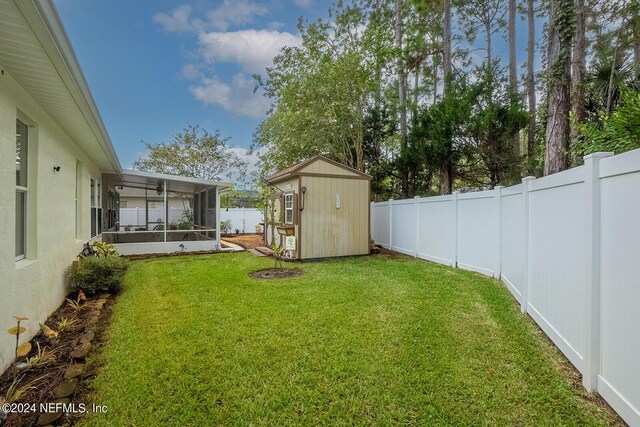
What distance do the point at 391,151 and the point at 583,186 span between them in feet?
37.4

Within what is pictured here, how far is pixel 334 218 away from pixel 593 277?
22.1 feet

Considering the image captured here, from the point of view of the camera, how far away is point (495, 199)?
225 inches

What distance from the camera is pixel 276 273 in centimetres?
676

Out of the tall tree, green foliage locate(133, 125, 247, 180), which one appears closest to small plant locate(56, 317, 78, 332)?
the tall tree

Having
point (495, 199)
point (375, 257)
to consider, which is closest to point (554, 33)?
point (495, 199)

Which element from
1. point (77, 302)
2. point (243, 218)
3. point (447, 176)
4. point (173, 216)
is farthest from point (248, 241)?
point (77, 302)

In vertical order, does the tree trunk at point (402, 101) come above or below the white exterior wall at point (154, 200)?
above

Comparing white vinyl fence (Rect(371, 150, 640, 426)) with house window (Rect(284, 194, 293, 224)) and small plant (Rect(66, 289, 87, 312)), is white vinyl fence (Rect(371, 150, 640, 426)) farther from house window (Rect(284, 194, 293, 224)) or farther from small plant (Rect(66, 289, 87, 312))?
small plant (Rect(66, 289, 87, 312))

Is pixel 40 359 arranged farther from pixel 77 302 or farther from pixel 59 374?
pixel 77 302

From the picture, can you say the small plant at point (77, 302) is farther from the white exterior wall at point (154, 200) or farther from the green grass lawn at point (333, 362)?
the white exterior wall at point (154, 200)

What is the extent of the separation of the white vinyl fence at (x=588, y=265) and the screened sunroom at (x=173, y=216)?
8.89 m

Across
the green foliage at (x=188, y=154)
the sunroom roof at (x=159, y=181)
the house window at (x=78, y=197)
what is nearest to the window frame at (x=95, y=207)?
the sunroom roof at (x=159, y=181)

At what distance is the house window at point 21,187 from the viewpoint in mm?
3318

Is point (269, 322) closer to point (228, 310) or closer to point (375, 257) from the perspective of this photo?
point (228, 310)
